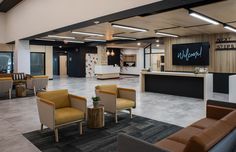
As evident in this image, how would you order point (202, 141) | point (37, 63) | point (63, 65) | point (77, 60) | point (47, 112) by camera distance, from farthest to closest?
1. point (63, 65)
2. point (77, 60)
3. point (37, 63)
4. point (47, 112)
5. point (202, 141)

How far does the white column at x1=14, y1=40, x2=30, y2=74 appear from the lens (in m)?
9.40

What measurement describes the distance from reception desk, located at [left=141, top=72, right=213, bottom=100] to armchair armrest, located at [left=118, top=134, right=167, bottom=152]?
5972mm

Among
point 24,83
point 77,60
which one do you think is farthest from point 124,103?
point 77,60

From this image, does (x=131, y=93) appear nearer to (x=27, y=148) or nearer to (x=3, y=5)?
(x=27, y=148)

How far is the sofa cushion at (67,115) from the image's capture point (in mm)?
3675

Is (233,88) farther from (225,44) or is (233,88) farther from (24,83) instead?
(24,83)

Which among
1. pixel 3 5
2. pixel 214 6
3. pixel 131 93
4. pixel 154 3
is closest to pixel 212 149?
pixel 154 3

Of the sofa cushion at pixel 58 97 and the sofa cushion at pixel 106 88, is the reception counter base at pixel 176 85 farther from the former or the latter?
the sofa cushion at pixel 58 97

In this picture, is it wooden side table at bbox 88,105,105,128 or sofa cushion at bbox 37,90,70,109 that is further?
wooden side table at bbox 88,105,105,128

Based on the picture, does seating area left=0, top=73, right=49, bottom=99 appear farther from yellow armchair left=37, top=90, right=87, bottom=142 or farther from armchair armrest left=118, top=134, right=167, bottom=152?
armchair armrest left=118, top=134, right=167, bottom=152

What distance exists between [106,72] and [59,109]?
11.8 m

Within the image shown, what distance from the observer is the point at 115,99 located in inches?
184

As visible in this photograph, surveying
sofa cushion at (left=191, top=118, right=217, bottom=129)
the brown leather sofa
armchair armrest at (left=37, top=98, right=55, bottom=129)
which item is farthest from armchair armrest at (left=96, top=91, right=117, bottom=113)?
the brown leather sofa

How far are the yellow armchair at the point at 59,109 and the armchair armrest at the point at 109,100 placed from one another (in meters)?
0.86
